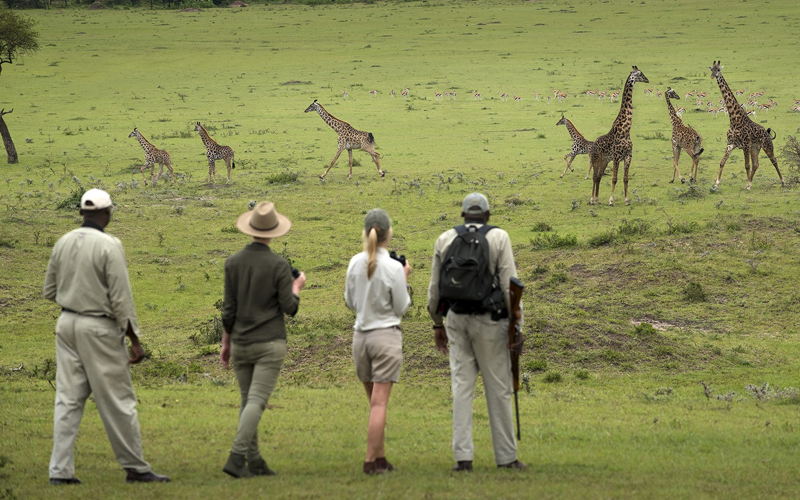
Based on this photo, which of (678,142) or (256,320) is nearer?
(256,320)

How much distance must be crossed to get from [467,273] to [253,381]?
1.73 meters

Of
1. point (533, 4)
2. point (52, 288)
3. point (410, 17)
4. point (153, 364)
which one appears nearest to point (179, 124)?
point (153, 364)

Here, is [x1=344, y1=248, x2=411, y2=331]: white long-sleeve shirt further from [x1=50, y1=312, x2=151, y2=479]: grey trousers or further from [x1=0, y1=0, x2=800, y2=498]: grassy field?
[x1=50, y1=312, x2=151, y2=479]: grey trousers

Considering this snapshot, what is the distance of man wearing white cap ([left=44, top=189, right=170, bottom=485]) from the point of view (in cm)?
609

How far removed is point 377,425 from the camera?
630 cm

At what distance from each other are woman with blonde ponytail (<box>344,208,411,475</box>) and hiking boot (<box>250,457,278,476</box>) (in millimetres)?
701

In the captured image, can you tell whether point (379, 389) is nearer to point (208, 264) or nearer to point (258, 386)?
point (258, 386)

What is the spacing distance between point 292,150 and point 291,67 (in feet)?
79.2

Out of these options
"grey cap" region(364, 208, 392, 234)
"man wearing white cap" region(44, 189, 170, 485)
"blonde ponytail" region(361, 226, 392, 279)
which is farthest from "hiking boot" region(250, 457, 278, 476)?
"grey cap" region(364, 208, 392, 234)

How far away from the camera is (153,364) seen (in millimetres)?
11109

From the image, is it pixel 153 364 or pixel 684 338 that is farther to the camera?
pixel 684 338

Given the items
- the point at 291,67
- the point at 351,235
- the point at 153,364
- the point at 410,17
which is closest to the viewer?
the point at 153,364

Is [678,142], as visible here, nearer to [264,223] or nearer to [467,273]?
[467,273]

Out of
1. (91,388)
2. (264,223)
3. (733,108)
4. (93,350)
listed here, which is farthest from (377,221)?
(733,108)
